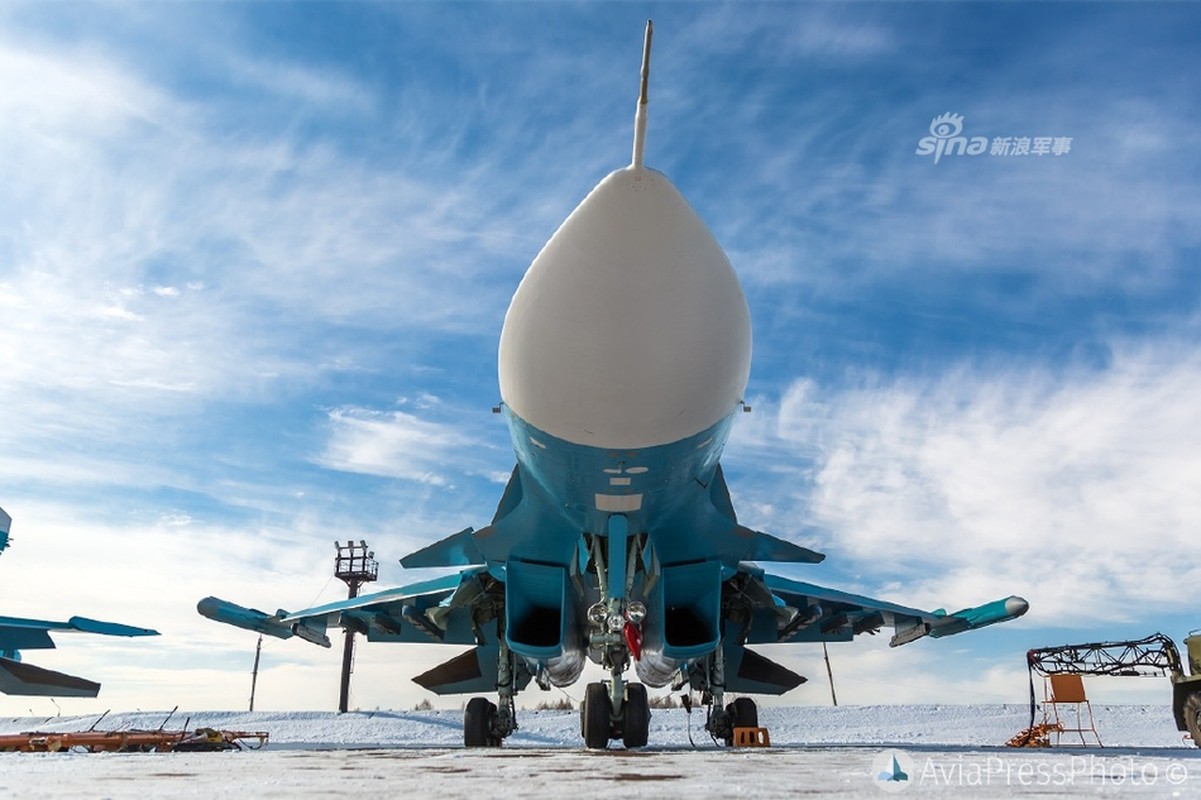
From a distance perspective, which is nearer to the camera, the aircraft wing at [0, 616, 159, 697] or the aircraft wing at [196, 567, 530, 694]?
the aircraft wing at [196, 567, 530, 694]

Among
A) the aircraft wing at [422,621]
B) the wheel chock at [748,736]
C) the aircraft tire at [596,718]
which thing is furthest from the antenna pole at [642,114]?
the wheel chock at [748,736]

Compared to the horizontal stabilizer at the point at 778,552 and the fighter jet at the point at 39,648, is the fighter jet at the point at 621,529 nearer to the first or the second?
the horizontal stabilizer at the point at 778,552

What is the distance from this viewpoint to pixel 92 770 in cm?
392

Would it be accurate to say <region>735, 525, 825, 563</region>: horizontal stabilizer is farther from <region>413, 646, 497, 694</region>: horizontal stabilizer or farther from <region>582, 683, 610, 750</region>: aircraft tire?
<region>413, 646, 497, 694</region>: horizontal stabilizer

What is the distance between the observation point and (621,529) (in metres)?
7.04

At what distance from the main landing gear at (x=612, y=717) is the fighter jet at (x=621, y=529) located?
20 millimetres

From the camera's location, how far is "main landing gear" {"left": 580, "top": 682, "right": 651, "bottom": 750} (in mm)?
7773

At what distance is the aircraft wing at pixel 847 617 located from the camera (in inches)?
412

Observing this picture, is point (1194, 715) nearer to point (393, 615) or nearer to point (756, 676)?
point (756, 676)

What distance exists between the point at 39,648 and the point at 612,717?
1257 cm

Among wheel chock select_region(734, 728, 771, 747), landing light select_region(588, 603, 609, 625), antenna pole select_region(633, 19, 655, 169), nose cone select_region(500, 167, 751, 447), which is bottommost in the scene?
wheel chock select_region(734, 728, 771, 747)

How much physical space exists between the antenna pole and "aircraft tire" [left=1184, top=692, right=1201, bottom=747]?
12514 millimetres

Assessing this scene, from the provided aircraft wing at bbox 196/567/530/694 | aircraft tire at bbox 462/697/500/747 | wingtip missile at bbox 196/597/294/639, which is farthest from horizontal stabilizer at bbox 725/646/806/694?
wingtip missile at bbox 196/597/294/639

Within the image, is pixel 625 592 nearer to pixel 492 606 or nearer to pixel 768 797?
pixel 492 606
